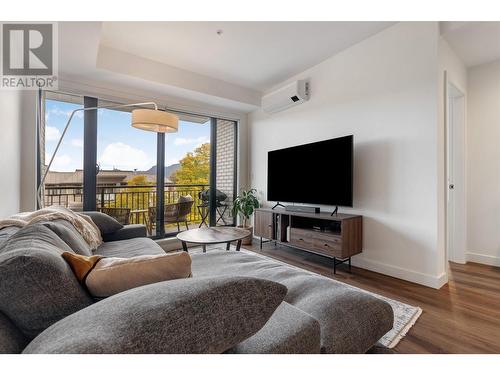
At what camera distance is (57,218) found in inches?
68.7

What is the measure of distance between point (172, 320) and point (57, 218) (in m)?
1.75

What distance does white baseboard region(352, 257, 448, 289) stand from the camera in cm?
225

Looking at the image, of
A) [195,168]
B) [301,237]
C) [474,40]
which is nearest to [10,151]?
[195,168]

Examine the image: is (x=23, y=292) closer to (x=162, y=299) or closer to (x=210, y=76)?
(x=162, y=299)

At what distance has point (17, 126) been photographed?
2.32 metres

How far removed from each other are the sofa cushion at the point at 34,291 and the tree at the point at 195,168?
3.35 meters

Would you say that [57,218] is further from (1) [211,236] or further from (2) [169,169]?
(2) [169,169]

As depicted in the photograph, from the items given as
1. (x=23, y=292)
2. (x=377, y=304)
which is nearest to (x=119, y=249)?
(x=23, y=292)

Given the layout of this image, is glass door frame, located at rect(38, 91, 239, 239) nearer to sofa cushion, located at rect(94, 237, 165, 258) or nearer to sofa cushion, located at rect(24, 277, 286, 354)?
sofa cushion, located at rect(94, 237, 165, 258)

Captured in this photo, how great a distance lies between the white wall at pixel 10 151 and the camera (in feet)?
6.22

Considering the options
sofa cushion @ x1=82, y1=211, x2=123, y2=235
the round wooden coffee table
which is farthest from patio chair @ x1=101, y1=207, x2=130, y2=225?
the round wooden coffee table

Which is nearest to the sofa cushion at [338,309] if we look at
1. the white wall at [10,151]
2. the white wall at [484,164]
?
the white wall at [10,151]

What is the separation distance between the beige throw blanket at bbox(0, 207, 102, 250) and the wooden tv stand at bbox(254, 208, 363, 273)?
2.11 meters
